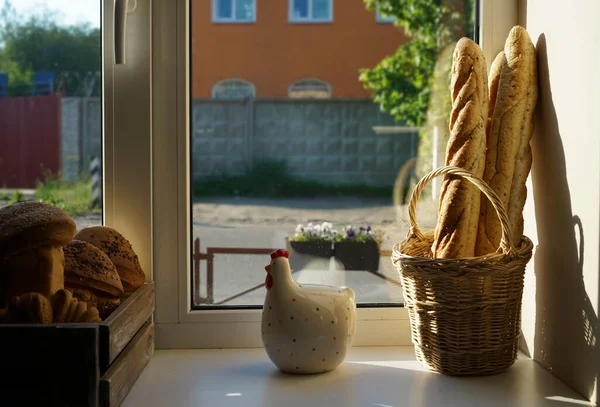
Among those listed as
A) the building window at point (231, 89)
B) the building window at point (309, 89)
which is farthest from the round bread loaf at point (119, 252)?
the building window at point (309, 89)

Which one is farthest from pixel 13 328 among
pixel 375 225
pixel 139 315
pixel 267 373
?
pixel 375 225

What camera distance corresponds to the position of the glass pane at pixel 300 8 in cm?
157

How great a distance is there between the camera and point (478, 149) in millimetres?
1388

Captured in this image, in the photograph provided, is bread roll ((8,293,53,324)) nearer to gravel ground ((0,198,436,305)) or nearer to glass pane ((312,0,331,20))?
gravel ground ((0,198,436,305))

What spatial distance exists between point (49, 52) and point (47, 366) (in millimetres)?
728

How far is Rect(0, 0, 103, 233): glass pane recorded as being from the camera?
1551mm

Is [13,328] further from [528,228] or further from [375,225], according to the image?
[528,228]

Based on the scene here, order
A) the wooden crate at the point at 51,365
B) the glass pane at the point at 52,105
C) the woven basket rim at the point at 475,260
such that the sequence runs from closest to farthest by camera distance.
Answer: the wooden crate at the point at 51,365 < the woven basket rim at the point at 475,260 < the glass pane at the point at 52,105

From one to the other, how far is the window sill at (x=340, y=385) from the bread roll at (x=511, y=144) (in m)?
0.24

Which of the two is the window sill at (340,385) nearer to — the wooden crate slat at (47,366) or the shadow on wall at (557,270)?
the shadow on wall at (557,270)

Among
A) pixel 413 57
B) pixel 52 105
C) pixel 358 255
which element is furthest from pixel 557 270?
pixel 52 105

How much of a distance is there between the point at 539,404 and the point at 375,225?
0.53m

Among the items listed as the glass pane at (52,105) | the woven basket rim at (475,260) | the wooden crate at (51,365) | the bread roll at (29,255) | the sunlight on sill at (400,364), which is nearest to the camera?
A: the wooden crate at (51,365)

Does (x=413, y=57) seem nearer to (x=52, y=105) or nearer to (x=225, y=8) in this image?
(x=225, y=8)
